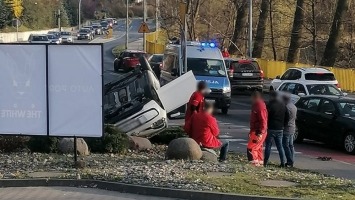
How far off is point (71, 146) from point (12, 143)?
1491 millimetres

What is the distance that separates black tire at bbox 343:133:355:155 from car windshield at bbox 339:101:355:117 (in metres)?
0.79

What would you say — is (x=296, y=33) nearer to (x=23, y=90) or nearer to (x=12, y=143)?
(x=12, y=143)

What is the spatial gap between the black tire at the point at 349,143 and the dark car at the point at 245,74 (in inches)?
790

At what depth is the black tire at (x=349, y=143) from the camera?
1955cm

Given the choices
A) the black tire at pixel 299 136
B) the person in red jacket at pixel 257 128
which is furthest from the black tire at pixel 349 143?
the person in red jacket at pixel 257 128

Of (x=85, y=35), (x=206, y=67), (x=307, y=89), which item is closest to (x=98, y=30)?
(x=85, y=35)

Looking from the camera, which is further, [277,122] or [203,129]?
[277,122]

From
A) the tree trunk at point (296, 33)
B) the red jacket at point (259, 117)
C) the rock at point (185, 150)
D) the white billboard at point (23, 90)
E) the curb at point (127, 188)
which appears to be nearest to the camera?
the curb at point (127, 188)

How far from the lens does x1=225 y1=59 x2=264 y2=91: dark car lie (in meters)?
40.1

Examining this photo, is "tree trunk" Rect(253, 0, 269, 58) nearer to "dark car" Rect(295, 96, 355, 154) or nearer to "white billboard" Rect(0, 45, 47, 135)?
"dark car" Rect(295, 96, 355, 154)

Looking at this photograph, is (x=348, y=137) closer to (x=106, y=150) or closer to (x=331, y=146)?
(x=331, y=146)

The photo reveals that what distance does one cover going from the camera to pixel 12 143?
1692cm

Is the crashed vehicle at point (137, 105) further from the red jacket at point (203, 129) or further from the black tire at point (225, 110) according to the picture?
the black tire at point (225, 110)

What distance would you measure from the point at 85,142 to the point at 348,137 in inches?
286
